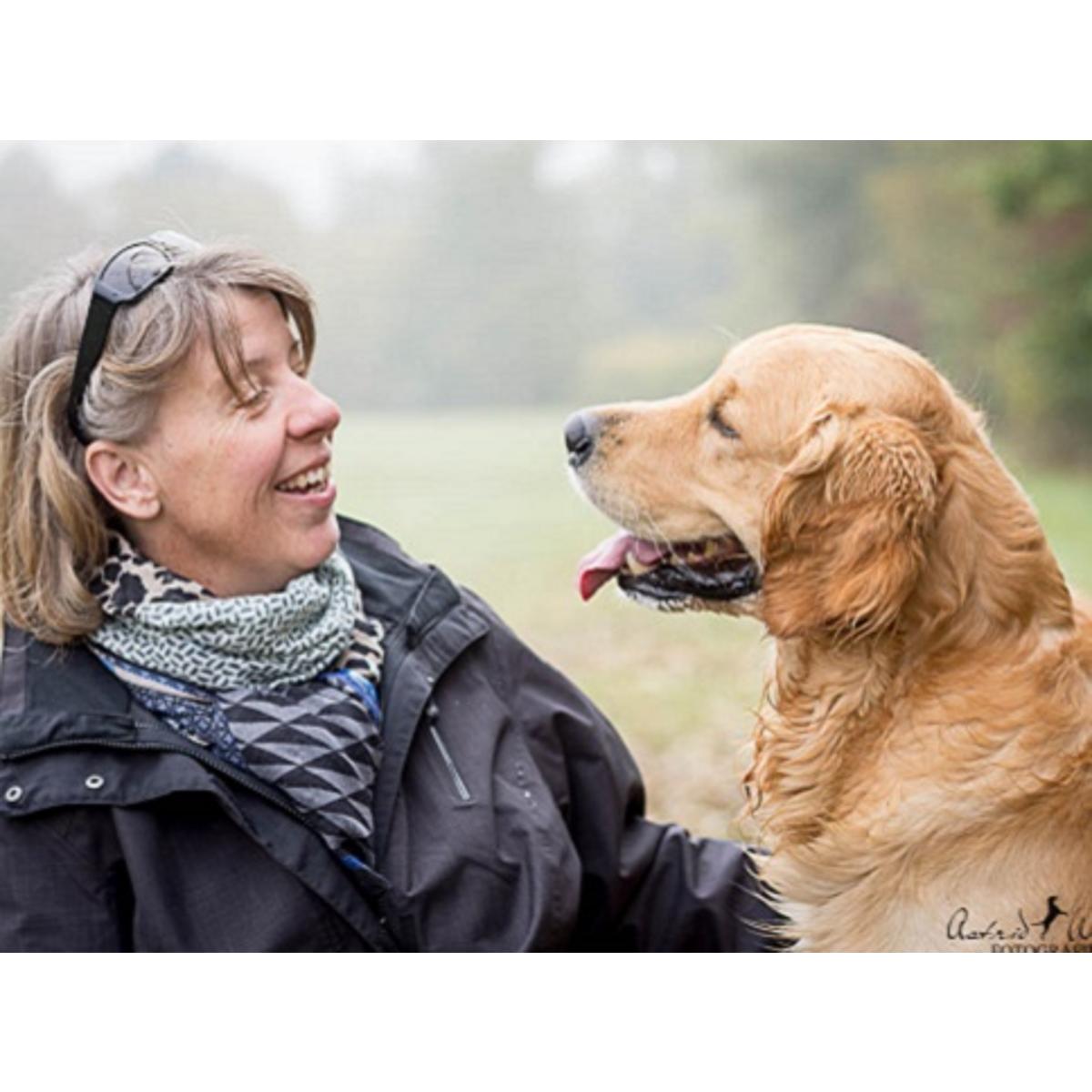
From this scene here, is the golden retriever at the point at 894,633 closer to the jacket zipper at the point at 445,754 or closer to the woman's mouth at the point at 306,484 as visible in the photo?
the jacket zipper at the point at 445,754

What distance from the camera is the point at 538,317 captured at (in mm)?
7340

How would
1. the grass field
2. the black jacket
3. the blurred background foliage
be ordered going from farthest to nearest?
the grass field
the blurred background foliage
the black jacket

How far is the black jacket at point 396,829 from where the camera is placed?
2076 millimetres

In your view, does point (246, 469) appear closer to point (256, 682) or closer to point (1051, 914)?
point (256, 682)

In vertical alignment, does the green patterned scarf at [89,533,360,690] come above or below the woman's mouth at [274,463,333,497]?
below

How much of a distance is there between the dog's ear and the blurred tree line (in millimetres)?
2086

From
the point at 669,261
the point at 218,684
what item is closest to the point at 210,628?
the point at 218,684

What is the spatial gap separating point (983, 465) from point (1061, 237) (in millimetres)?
3966

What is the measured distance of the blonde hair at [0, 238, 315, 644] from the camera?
7.44 feet

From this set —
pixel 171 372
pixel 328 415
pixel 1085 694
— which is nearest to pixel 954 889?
pixel 1085 694

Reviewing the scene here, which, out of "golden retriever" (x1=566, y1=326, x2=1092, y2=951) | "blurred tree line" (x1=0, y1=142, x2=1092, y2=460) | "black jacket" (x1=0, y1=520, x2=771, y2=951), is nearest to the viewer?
"black jacket" (x1=0, y1=520, x2=771, y2=951)

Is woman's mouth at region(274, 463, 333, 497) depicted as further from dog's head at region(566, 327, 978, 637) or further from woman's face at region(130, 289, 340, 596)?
dog's head at region(566, 327, 978, 637)

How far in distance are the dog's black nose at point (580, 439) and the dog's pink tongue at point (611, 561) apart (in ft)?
0.58
